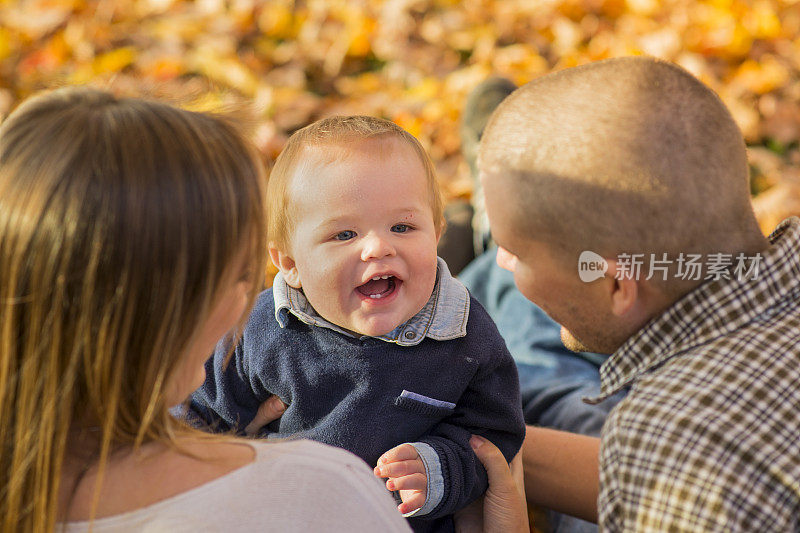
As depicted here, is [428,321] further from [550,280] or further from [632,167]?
[632,167]

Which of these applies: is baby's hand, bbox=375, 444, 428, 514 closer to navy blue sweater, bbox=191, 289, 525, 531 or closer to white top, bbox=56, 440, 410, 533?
navy blue sweater, bbox=191, 289, 525, 531

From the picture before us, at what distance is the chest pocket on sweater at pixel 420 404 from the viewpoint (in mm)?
1563

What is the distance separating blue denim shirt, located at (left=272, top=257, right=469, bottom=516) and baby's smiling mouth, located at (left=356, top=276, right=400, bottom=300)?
0.07 metres

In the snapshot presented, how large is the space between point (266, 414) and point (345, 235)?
42cm

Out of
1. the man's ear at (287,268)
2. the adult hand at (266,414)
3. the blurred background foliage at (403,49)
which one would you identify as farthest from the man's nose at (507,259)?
the blurred background foliage at (403,49)

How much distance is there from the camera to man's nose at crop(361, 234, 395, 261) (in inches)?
59.9

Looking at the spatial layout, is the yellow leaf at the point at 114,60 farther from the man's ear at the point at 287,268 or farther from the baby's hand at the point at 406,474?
the baby's hand at the point at 406,474

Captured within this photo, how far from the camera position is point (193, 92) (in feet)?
3.70

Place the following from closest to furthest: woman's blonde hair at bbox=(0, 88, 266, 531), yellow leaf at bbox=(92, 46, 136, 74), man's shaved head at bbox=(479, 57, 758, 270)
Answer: woman's blonde hair at bbox=(0, 88, 266, 531)
man's shaved head at bbox=(479, 57, 758, 270)
yellow leaf at bbox=(92, 46, 136, 74)

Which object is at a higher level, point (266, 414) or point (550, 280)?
point (550, 280)

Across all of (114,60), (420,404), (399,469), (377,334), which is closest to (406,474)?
(399,469)

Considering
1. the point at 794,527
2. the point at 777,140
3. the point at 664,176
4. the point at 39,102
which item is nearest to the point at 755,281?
the point at 664,176

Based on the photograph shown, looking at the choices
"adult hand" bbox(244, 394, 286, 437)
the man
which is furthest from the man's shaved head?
"adult hand" bbox(244, 394, 286, 437)

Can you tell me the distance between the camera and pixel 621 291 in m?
1.28
